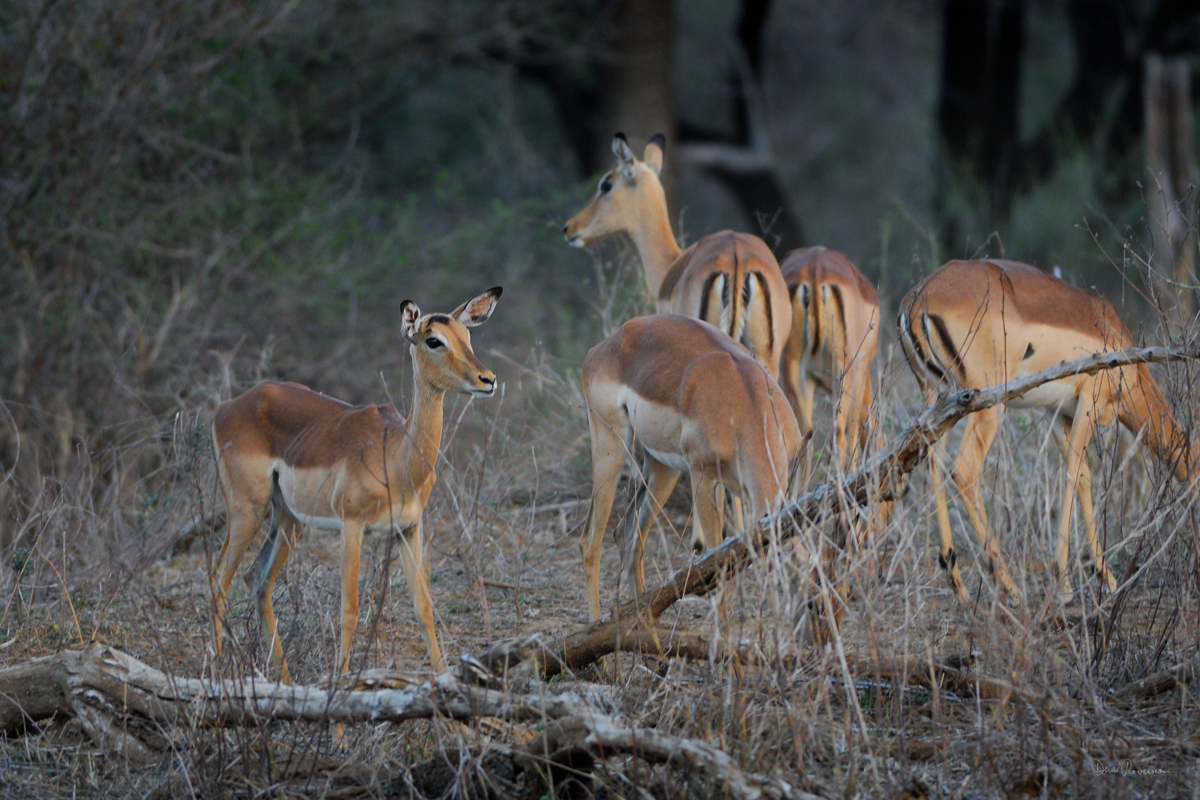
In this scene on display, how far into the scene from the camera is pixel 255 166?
9469mm

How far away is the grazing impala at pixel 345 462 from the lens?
3.97 metres

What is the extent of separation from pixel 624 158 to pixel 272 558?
3.33 meters

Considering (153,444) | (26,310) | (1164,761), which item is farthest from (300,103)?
(1164,761)

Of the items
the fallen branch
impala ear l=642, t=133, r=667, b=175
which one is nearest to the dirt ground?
the fallen branch

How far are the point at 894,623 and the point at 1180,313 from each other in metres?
1.45

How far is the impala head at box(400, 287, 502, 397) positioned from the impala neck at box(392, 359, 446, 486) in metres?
0.05

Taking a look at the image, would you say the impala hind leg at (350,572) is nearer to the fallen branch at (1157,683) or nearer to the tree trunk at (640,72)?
the fallen branch at (1157,683)

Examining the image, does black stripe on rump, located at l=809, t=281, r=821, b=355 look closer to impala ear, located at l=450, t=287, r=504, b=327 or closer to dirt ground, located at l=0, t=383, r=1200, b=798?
dirt ground, located at l=0, t=383, r=1200, b=798

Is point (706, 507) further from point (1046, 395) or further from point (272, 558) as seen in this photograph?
point (1046, 395)

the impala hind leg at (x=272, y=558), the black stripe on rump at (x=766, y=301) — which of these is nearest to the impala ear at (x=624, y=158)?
the black stripe on rump at (x=766, y=301)

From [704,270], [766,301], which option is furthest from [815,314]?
[704,270]

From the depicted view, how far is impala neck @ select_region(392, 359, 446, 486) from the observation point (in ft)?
13.3

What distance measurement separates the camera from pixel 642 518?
4.87 metres

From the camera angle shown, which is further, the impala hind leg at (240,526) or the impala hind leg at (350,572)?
the impala hind leg at (240,526)
